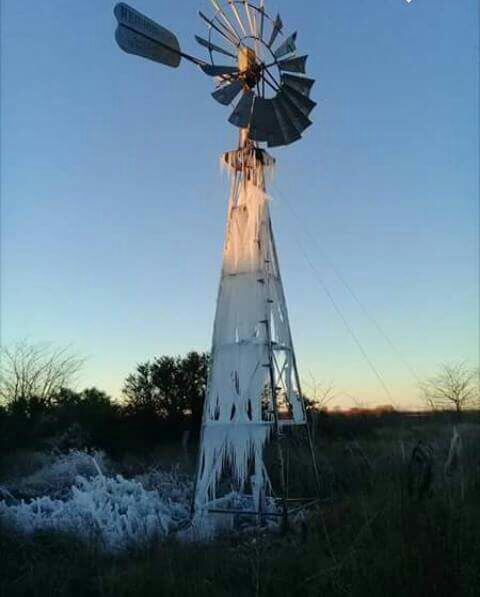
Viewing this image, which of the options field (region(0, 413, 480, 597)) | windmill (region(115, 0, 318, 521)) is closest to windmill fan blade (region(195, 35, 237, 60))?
windmill (region(115, 0, 318, 521))

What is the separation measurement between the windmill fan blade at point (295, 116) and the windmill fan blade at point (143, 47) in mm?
1723

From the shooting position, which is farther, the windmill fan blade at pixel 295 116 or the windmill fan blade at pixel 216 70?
the windmill fan blade at pixel 295 116

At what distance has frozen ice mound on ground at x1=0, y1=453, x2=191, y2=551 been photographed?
8109 millimetres

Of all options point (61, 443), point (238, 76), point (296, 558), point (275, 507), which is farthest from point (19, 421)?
point (296, 558)

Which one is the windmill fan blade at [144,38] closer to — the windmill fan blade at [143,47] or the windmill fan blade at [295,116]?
the windmill fan blade at [143,47]

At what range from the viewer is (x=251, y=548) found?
6.78 m

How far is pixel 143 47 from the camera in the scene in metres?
9.19

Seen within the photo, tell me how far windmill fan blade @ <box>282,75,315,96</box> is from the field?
18.8ft

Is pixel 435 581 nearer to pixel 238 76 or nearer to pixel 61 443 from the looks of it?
pixel 238 76

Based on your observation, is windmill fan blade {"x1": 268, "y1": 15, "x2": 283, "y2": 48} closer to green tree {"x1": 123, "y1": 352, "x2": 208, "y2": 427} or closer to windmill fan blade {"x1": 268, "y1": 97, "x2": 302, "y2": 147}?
windmill fan blade {"x1": 268, "y1": 97, "x2": 302, "y2": 147}

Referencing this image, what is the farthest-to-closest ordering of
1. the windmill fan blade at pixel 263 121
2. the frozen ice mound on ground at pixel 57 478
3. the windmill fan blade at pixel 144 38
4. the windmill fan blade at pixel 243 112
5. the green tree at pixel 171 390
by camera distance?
the green tree at pixel 171 390, the frozen ice mound on ground at pixel 57 478, the windmill fan blade at pixel 263 121, the windmill fan blade at pixel 243 112, the windmill fan blade at pixel 144 38

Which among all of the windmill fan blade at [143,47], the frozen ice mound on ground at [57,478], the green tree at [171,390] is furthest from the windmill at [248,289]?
the green tree at [171,390]

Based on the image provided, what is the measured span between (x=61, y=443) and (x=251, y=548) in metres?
12.9

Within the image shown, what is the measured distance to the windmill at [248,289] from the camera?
29.8ft
